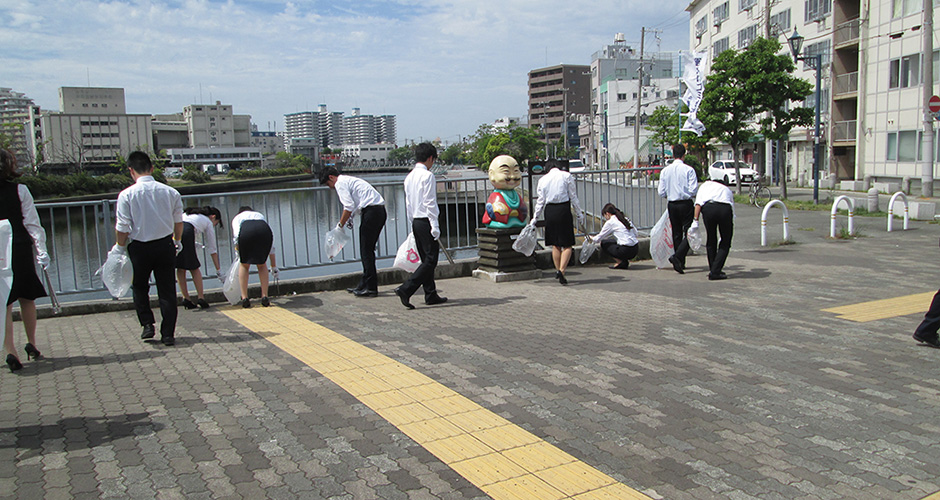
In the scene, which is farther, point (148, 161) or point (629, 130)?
Answer: point (629, 130)

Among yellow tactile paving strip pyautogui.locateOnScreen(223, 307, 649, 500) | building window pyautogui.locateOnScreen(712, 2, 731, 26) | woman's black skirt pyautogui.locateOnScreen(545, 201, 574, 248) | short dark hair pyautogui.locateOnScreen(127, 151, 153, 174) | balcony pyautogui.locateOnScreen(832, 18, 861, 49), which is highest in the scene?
building window pyautogui.locateOnScreen(712, 2, 731, 26)

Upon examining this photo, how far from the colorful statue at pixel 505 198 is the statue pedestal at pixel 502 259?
131 mm

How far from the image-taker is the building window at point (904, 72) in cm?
3120

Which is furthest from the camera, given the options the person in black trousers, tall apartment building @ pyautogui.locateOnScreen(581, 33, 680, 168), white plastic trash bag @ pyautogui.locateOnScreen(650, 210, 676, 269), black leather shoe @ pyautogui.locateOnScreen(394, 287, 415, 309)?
tall apartment building @ pyautogui.locateOnScreen(581, 33, 680, 168)

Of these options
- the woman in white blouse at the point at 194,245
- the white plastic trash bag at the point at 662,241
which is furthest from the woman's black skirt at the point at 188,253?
the white plastic trash bag at the point at 662,241

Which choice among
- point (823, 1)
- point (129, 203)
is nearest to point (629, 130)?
point (823, 1)

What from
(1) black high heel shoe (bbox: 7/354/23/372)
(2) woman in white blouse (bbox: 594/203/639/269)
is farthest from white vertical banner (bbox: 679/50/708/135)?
(1) black high heel shoe (bbox: 7/354/23/372)

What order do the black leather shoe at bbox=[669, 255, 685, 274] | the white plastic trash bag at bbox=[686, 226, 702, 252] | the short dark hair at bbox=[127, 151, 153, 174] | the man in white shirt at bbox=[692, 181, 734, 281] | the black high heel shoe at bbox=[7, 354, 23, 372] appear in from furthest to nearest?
the black leather shoe at bbox=[669, 255, 685, 274] < the white plastic trash bag at bbox=[686, 226, 702, 252] < the man in white shirt at bbox=[692, 181, 734, 281] < the short dark hair at bbox=[127, 151, 153, 174] < the black high heel shoe at bbox=[7, 354, 23, 372]

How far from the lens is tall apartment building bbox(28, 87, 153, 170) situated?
11406 centimetres

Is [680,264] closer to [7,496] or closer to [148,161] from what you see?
[148,161]

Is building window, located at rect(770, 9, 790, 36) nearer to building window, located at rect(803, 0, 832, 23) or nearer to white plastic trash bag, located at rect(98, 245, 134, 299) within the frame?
building window, located at rect(803, 0, 832, 23)

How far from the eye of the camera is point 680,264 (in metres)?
9.99

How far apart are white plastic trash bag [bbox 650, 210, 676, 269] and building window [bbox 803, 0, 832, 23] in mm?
35218

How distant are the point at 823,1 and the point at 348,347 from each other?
42.0 m
